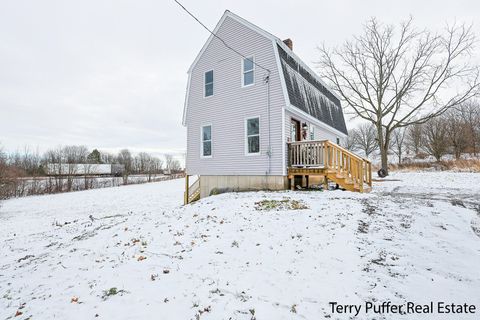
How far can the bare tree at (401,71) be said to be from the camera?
18.7 m

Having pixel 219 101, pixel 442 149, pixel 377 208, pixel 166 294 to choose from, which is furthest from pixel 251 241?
pixel 442 149

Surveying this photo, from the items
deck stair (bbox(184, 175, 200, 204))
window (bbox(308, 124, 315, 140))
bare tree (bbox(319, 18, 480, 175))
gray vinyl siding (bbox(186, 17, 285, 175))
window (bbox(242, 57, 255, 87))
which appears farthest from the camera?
bare tree (bbox(319, 18, 480, 175))

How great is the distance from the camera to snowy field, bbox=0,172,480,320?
113 inches

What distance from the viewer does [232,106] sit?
37.2 feet

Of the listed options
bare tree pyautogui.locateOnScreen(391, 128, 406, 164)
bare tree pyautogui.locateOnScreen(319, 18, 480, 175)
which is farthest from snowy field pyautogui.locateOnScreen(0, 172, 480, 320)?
bare tree pyautogui.locateOnScreen(391, 128, 406, 164)

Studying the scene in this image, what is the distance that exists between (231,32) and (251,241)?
1033 centimetres

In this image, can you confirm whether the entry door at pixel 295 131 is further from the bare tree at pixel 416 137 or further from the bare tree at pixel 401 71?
the bare tree at pixel 416 137

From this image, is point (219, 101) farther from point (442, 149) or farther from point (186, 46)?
point (442, 149)

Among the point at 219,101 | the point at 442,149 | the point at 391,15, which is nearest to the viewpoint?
the point at 219,101

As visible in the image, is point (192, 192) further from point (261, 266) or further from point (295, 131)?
point (261, 266)

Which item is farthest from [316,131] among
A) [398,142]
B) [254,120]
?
[398,142]

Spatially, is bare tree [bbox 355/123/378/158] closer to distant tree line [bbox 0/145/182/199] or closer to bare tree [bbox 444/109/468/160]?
bare tree [bbox 444/109/468/160]

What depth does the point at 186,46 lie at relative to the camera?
15.5 meters

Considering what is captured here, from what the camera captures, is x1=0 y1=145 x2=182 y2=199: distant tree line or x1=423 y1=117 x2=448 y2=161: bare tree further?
x1=423 y1=117 x2=448 y2=161: bare tree
